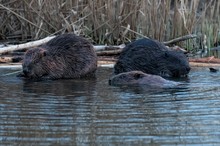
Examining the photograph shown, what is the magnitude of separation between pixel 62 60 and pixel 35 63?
35 cm

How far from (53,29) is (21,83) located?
344cm

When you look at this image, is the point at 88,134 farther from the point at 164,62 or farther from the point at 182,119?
the point at 164,62

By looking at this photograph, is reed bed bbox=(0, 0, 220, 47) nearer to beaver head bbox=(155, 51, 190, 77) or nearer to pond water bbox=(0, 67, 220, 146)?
beaver head bbox=(155, 51, 190, 77)

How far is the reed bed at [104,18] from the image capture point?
9797mm

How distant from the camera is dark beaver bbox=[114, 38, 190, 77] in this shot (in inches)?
298

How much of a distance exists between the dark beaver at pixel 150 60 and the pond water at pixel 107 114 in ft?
3.08

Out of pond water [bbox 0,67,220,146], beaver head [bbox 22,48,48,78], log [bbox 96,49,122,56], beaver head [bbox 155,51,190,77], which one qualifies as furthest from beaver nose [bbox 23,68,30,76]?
log [bbox 96,49,122,56]

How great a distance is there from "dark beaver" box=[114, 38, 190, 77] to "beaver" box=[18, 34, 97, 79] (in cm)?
37

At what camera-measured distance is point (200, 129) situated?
164 inches

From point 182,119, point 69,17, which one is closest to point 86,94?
point 182,119

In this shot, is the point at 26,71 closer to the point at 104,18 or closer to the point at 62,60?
the point at 62,60

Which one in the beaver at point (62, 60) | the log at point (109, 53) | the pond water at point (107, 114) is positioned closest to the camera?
the pond water at point (107, 114)

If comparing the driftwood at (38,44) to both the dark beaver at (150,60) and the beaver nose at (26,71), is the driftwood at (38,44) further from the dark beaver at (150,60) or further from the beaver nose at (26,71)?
the dark beaver at (150,60)

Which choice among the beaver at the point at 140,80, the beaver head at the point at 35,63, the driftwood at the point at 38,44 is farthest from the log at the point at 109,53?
the beaver at the point at 140,80
